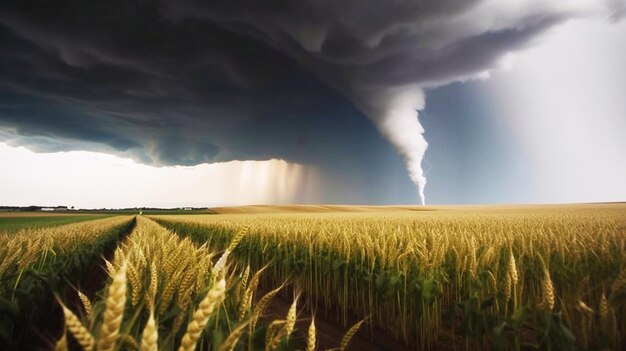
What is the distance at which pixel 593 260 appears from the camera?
19.5 feet

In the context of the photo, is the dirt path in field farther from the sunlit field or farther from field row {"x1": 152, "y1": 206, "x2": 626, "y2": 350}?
field row {"x1": 152, "y1": 206, "x2": 626, "y2": 350}

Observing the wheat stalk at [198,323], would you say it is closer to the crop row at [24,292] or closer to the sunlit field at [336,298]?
the sunlit field at [336,298]

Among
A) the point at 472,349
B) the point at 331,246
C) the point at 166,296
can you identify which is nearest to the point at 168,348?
the point at 166,296

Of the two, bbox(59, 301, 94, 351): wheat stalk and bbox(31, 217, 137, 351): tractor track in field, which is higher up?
bbox(59, 301, 94, 351): wheat stalk

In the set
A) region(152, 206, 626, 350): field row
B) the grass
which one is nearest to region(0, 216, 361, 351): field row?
region(152, 206, 626, 350): field row

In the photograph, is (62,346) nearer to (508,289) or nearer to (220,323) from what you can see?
(220,323)

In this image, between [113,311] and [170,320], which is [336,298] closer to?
[170,320]

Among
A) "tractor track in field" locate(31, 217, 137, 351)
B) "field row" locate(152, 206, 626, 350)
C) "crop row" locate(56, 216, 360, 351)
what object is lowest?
"tractor track in field" locate(31, 217, 137, 351)

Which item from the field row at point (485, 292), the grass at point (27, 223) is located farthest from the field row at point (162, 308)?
the grass at point (27, 223)

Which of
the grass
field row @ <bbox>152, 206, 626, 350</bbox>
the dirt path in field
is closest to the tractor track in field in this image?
the dirt path in field

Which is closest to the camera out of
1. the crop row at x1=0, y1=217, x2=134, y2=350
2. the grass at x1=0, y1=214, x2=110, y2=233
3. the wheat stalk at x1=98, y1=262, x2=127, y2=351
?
the wheat stalk at x1=98, y1=262, x2=127, y2=351

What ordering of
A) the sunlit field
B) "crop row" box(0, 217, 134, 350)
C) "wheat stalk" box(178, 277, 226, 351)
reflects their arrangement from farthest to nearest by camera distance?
1. "crop row" box(0, 217, 134, 350)
2. the sunlit field
3. "wheat stalk" box(178, 277, 226, 351)

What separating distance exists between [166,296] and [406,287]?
4.27 metres

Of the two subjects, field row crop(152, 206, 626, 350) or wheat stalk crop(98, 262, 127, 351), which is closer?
wheat stalk crop(98, 262, 127, 351)
